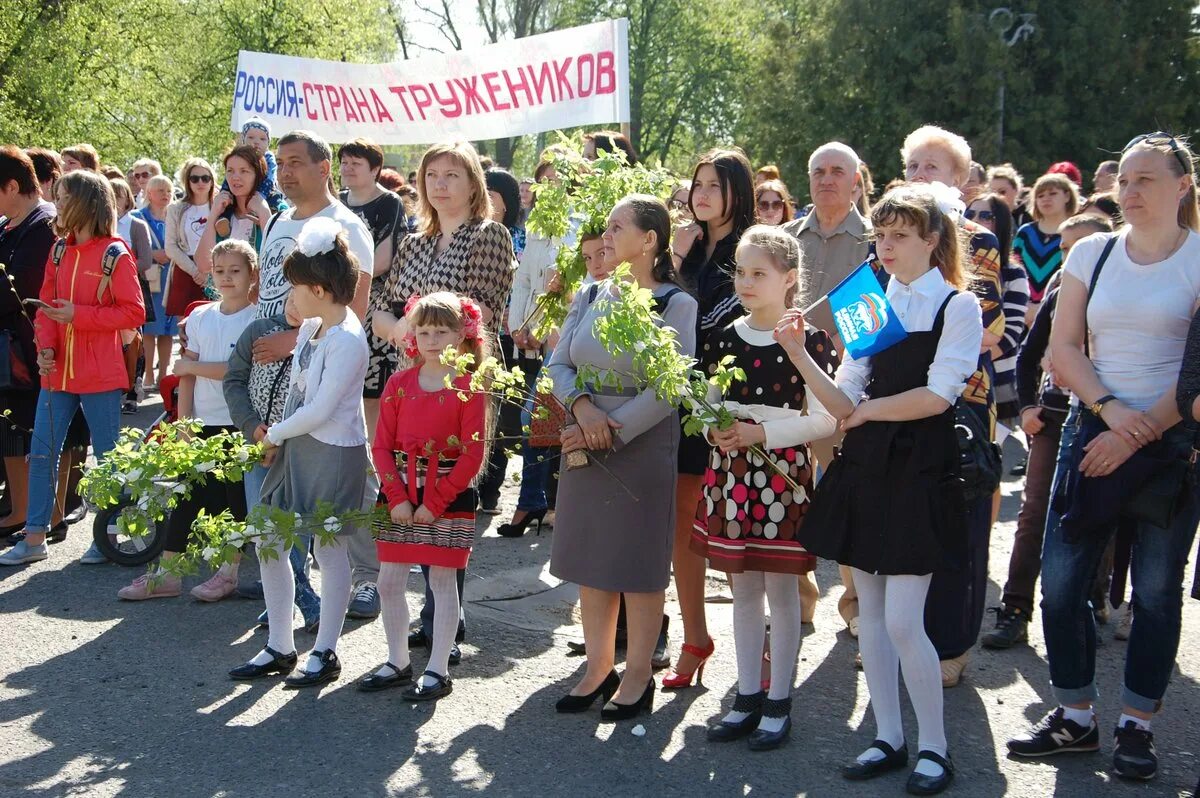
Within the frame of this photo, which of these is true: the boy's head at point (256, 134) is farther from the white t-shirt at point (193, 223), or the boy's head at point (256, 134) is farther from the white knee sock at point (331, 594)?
the white knee sock at point (331, 594)

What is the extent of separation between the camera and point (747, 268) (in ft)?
15.0

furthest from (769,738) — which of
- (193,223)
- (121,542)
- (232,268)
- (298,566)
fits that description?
(193,223)

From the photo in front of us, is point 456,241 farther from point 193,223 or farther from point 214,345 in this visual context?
point 193,223

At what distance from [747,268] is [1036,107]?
26.4m

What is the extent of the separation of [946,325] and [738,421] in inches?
31.9

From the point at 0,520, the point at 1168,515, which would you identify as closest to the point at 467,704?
the point at 1168,515

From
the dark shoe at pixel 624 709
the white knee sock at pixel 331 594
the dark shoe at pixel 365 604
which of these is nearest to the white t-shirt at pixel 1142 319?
the dark shoe at pixel 624 709

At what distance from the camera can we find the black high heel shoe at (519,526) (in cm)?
768

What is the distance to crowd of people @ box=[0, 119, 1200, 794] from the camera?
4234 mm

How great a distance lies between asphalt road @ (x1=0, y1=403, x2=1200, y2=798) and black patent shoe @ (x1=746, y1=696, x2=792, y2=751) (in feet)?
0.12

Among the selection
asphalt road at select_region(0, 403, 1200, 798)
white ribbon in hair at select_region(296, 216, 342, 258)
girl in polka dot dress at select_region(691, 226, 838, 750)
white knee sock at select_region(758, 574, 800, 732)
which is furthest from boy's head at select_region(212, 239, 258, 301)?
white knee sock at select_region(758, 574, 800, 732)

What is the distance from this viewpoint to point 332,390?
513 centimetres

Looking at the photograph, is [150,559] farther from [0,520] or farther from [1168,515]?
[1168,515]

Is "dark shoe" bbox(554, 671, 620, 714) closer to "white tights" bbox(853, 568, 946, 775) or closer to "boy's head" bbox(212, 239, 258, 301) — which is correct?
"white tights" bbox(853, 568, 946, 775)
